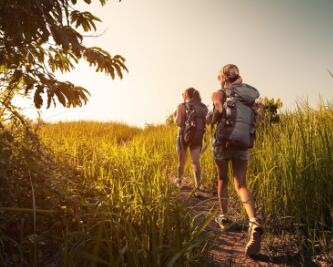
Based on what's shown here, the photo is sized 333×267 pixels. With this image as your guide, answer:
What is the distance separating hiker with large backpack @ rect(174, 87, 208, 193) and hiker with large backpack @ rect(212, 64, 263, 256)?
2.54 meters

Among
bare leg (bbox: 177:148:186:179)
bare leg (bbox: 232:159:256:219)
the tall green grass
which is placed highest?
bare leg (bbox: 177:148:186:179)

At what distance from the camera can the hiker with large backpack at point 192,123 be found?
23.1 ft

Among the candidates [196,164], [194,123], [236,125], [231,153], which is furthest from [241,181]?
[194,123]

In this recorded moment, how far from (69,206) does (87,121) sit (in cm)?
1407

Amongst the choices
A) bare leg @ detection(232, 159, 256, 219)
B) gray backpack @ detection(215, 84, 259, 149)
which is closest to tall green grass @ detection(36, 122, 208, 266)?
bare leg @ detection(232, 159, 256, 219)

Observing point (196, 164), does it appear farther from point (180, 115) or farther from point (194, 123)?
point (180, 115)

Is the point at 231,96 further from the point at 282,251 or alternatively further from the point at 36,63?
the point at 36,63

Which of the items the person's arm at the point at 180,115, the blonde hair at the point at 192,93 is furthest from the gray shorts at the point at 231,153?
the blonde hair at the point at 192,93

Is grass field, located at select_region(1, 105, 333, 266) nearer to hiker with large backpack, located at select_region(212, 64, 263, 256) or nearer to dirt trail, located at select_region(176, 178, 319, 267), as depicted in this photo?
dirt trail, located at select_region(176, 178, 319, 267)

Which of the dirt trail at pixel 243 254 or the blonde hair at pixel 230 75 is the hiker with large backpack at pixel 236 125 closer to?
the blonde hair at pixel 230 75

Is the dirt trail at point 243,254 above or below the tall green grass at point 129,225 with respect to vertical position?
below

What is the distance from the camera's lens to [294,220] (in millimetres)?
4625

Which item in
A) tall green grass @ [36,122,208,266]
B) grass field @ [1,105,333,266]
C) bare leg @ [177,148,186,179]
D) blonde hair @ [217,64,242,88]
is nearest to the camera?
tall green grass @ [36,122,208,266]

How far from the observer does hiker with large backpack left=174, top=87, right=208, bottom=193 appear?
7.03 metres
